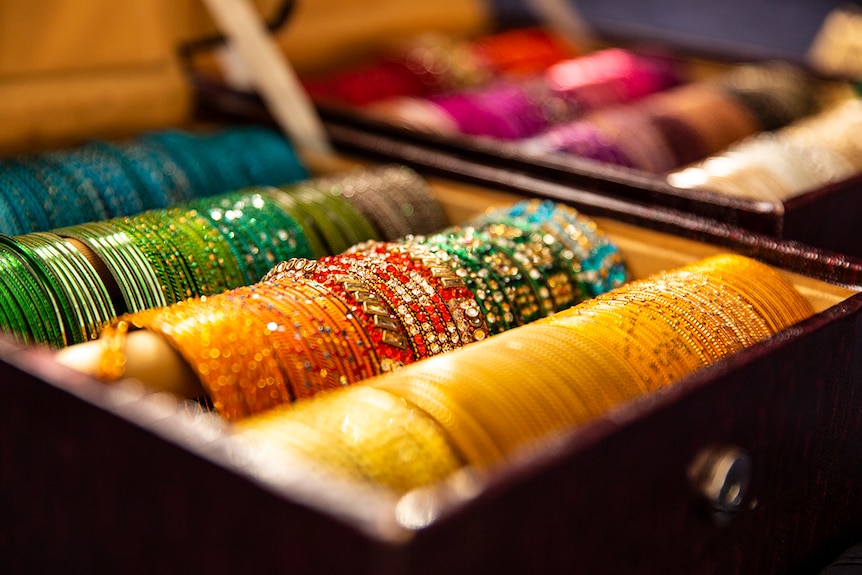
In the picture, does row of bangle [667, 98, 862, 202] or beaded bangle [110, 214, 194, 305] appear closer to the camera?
beaded bangle [110, 214, 194, 305]

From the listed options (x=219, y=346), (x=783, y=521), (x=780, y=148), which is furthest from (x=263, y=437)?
(x=780, y=148)

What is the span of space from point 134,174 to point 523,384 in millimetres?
668

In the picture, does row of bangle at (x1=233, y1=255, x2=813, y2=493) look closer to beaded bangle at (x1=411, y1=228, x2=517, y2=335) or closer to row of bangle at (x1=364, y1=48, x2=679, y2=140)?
beaded bangle at (x1=411, y1=228, x2=517, y2=335)

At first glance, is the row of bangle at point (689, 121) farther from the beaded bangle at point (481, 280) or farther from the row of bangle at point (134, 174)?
the beaded bangle at point (481, 280)

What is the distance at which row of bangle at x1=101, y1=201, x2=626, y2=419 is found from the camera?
0.74 metres

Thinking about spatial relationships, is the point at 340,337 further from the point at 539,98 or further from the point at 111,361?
the point at 539,98

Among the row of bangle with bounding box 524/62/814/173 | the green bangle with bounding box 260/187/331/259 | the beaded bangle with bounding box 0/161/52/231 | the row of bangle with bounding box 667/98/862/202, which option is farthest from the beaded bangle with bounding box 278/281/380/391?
the row of bangle with bounding box 524/62/814/173

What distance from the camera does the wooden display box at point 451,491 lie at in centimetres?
51

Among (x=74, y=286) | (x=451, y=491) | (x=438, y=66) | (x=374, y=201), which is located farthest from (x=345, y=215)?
(x=438, y=66)

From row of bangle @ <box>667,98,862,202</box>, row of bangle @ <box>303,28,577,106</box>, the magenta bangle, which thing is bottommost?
row of bangle @ <box>667,98,862,202</box>

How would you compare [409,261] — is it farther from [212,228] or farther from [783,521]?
[783,521]

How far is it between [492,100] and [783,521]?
3.55 ft

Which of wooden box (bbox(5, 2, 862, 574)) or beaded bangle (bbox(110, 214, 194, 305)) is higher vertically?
beaded bangle (bbox(110, 214, 194, 305))

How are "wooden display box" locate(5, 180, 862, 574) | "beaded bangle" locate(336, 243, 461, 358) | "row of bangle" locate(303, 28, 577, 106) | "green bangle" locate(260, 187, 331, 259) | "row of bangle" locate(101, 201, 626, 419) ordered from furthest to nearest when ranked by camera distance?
"row of bangle" locate(303, 28, 577, 106), "green bangle" locate(260, 187, 331, 259), "beaded bangle" locate(336, 243, 461, 358), "row of bangle" locate(101, 201, 626, 419), "wooden display box" locate(5, 180, 862, 574)
